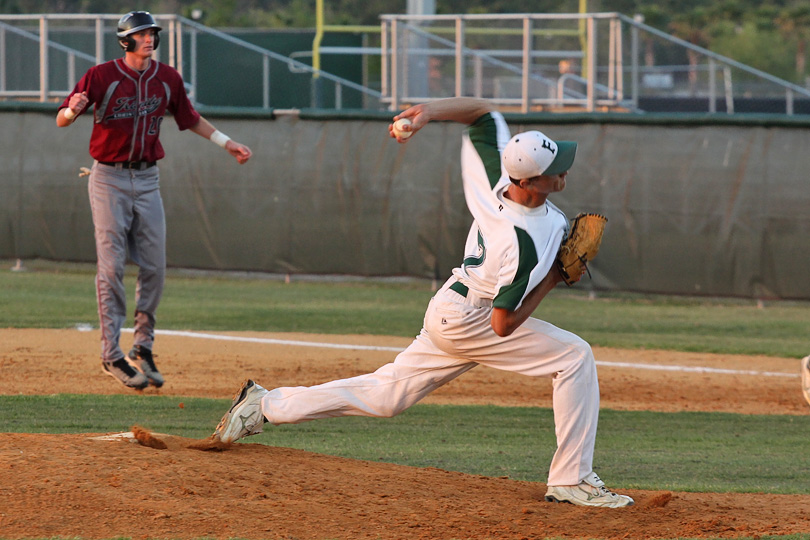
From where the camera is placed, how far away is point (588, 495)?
4750 mm

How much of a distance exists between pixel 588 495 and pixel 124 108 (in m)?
4.10

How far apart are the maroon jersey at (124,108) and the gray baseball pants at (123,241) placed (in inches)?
5.0

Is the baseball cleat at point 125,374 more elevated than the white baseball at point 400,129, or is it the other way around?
the white baseball at point 400,129

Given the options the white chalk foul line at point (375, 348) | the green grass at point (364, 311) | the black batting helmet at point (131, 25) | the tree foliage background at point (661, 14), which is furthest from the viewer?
the tree foliage background at point (661, 14)

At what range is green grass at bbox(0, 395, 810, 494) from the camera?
597cm

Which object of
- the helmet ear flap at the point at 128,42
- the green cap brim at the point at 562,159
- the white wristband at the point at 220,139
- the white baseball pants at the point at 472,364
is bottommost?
the white baseball pants at the point at 472,364

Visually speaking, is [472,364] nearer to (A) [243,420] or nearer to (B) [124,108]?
(A) [243,420]

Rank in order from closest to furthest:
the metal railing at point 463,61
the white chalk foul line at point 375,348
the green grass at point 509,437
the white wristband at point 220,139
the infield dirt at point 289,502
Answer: the infield dirt at point 289,502
the green grass at point 509,437
the white wristband at point 220,139
the white chalk foul line at point 375,348
the metal railing at point 463,61

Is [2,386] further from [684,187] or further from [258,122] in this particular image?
[684,187]

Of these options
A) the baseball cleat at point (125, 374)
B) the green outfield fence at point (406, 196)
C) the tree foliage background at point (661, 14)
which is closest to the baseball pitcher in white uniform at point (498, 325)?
the baseball cleat at point (125, 374)

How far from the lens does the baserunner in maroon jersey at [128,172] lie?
281 inches

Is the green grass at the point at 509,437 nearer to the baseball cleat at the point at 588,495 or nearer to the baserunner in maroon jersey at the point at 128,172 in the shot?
the baserunner in maroon jersey at the point at 128,172

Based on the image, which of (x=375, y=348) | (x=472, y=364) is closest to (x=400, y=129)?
(x=472, y=364)

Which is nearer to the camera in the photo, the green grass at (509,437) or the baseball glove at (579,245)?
the baseball glove at (579,245)
